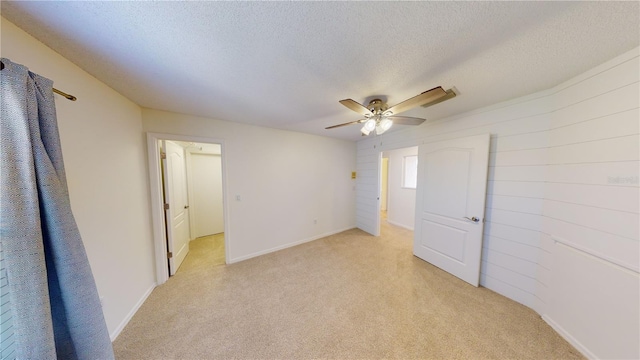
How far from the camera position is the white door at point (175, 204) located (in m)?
2.37

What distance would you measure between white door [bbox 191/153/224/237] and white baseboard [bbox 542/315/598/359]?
4.98 m

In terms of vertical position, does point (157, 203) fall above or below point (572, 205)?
below

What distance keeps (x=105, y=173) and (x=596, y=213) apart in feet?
12.7

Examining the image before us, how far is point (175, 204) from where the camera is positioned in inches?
102

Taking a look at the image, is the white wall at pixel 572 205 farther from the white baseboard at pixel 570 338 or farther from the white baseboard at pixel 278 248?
the white baseboard at pixel 278 248

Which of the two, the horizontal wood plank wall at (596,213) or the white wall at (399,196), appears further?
the white wall at (399,196)

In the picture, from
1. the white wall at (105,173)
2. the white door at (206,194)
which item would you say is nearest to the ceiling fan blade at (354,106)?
the white wall at (105,173)

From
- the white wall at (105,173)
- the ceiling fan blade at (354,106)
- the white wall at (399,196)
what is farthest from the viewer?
the white wall at (399,196)

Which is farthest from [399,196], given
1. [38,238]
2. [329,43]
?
[38,238]

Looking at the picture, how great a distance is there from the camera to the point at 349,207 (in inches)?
164

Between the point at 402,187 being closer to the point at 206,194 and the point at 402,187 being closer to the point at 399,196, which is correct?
the point at 399,196

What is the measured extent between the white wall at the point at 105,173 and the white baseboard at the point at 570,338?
3.75 meters

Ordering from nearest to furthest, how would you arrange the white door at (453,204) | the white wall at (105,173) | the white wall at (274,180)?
1. the white wall at (105,173)
2. the white door at (453,204)
3. the white wall at (274,180)

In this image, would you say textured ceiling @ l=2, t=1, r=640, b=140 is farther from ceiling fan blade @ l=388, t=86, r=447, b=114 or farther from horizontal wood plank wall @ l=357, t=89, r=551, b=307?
horizontal wood plank wall @ l=357, t=89, r=551, b=307
